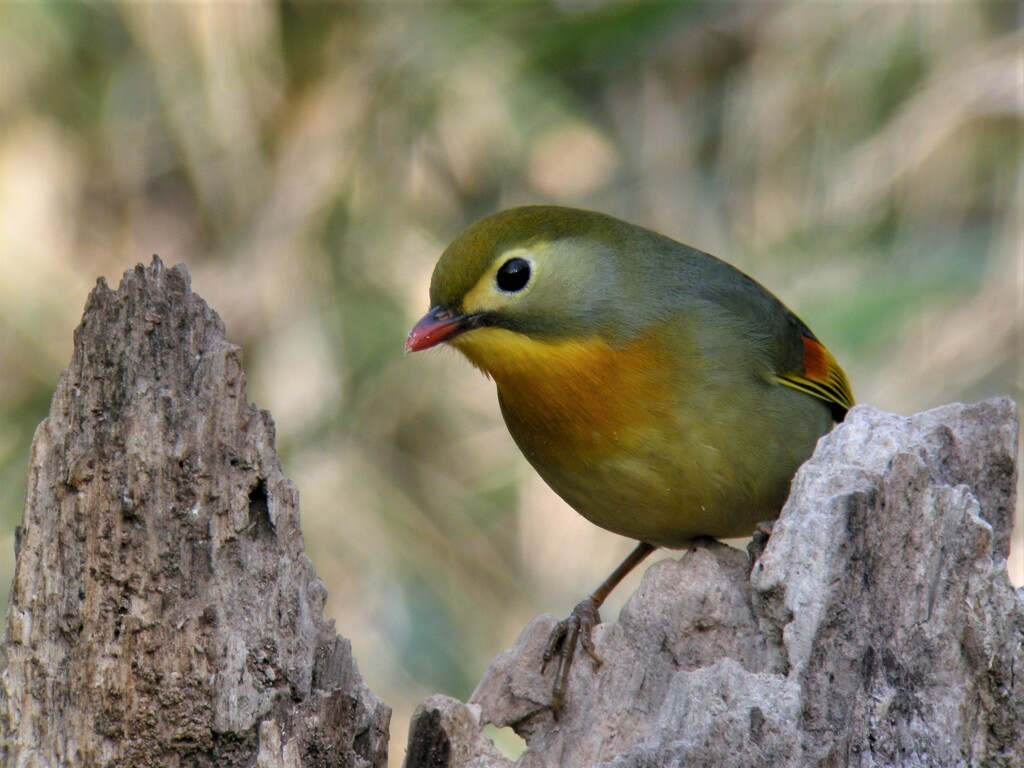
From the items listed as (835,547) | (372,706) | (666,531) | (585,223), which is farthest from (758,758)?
(585,223)

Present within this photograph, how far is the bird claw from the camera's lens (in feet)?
11.0

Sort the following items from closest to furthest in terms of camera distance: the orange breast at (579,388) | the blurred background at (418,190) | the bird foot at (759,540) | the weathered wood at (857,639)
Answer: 1. the weathered wood at (857,639)
2. the bird foot at (759,540)
3. the orange breast at (579,388)
4. the blurred background at (418,190)

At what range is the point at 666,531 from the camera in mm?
4074

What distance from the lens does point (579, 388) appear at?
3.91 m

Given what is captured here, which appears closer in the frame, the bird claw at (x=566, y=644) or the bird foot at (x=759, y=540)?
the bird claw at (x=566, y=644)

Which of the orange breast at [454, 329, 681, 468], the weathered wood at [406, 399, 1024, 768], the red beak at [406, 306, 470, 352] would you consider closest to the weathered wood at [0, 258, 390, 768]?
the weathered wood at [406, 399, 1024, 768]

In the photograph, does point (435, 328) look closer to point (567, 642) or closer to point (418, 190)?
point (567, 642)

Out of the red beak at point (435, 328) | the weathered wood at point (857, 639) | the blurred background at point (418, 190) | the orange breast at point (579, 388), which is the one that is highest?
the blurred background at point (418, 190)

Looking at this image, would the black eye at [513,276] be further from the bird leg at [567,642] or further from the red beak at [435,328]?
the bird leg at [567,642]

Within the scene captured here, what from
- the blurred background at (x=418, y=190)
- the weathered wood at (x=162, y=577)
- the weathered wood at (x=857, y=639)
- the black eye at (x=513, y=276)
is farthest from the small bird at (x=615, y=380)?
the blurred background at (x=418, y=190)

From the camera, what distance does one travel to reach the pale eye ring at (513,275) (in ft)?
12.9

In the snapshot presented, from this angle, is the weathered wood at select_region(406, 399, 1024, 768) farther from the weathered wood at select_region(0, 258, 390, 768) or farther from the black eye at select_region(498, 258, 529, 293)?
the black eye at select_region(498, 258, 529, 293)

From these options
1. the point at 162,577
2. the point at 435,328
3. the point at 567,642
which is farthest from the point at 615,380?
the point at 162,577

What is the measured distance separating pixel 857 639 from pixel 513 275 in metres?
1.62
